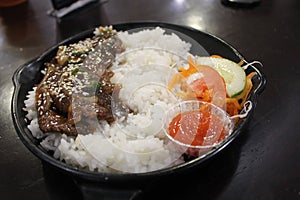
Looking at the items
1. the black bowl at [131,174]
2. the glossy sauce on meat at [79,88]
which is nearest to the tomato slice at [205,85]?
the black bowl at [131,174]

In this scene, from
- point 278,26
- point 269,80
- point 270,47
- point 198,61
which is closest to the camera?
point 198,61

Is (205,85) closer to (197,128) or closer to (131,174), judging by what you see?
(197,128)

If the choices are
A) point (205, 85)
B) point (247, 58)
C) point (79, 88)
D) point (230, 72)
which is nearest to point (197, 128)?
point (205, 85)

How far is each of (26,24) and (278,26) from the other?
6.58 ft

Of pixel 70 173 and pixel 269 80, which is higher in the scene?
pixel 70 173

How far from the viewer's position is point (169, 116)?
181 centimetres

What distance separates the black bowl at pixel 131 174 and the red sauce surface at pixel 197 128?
0.09 metres

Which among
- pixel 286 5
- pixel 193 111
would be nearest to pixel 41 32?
pixel 193 111

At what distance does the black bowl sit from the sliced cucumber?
0.07 m

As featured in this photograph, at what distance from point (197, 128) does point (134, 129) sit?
312mm

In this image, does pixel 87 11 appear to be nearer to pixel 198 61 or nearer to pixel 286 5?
pixel 198 61

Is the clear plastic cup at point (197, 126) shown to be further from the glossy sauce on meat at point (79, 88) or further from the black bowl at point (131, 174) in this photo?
the glossy sauce on meat at point (79, 88)

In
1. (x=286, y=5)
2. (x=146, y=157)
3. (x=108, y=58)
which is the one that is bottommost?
(x=286, y=5)

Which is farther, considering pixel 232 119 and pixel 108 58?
pixel 108 58
